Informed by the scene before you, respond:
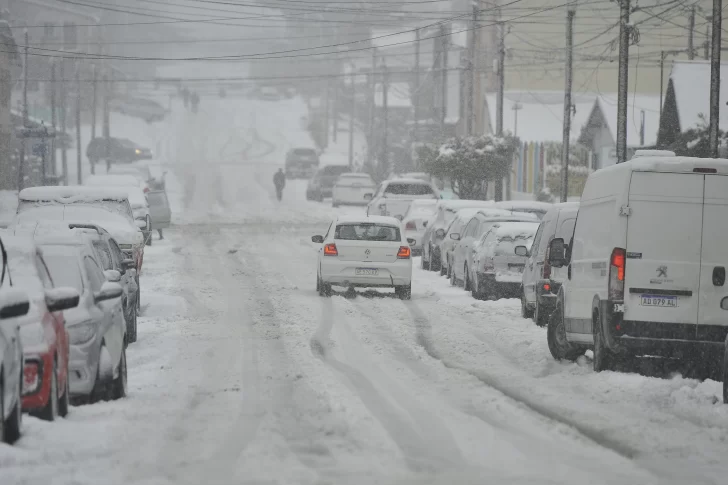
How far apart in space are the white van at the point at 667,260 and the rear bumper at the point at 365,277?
11.0 metres

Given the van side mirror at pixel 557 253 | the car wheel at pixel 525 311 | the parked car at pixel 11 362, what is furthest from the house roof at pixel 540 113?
the parked car at pixel 11 362

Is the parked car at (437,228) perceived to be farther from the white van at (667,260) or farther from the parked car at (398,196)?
the white van at (667,260)

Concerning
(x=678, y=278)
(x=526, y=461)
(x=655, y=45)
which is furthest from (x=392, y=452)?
(x=655, y=45)

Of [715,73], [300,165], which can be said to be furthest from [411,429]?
[300,165]

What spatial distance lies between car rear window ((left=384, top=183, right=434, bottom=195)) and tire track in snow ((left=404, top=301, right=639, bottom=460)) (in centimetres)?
2229

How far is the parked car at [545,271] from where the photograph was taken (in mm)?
19250

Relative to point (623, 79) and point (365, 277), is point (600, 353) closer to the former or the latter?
point (365, 277)

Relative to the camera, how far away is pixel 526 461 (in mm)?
9055

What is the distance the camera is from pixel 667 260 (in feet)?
43.5

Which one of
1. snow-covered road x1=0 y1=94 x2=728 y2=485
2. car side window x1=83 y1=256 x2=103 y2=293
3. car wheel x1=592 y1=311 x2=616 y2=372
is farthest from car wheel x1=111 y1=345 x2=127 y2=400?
car wheel x1=592 y1=311 x2=616 y2=372

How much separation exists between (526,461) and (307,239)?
110 ft

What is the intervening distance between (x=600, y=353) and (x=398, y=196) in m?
27.5

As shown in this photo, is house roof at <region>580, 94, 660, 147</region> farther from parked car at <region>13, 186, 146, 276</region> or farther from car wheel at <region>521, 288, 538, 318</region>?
car wheel at <region>521, 288, 538, 318</region>

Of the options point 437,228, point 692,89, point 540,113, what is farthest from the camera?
point 540,113
